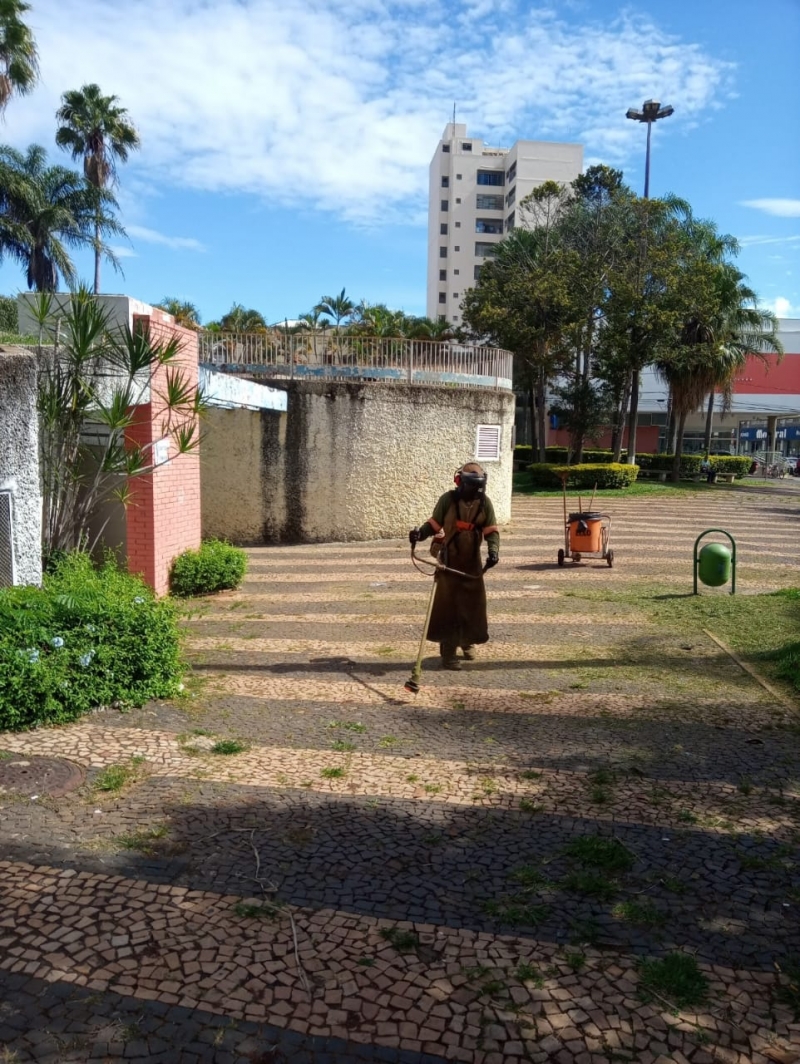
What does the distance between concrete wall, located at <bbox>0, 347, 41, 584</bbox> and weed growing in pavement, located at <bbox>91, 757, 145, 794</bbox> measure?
2.48 m

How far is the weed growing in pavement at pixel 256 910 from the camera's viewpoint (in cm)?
315

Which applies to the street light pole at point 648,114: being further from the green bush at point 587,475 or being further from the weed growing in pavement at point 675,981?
the weed growing in pavement at point 675,981

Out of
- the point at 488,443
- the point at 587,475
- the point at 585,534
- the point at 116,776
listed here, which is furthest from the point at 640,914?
the point at 587,475

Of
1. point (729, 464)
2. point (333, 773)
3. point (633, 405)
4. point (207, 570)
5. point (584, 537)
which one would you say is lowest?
point (333, 773)

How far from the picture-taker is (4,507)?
623 cm

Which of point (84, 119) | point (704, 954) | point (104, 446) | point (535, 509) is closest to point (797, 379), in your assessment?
point (535, 509)

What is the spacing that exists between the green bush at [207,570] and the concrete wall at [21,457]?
275 centimetres

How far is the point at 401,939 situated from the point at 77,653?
3.17 meters

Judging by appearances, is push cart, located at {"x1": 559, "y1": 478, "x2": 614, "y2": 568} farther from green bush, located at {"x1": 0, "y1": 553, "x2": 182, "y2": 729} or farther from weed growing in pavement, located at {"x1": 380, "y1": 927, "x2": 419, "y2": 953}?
weed growing in pavement, located at {"x1": 380, "y1": 927, "x2": 419, "y2": 953}

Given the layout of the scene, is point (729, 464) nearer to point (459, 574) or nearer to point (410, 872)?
point (459, 574)

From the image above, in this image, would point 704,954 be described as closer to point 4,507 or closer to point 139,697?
point 139,697

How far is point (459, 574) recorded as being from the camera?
22.8ft

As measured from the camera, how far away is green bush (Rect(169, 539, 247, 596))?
9.44 m

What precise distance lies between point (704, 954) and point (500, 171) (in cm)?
7582
